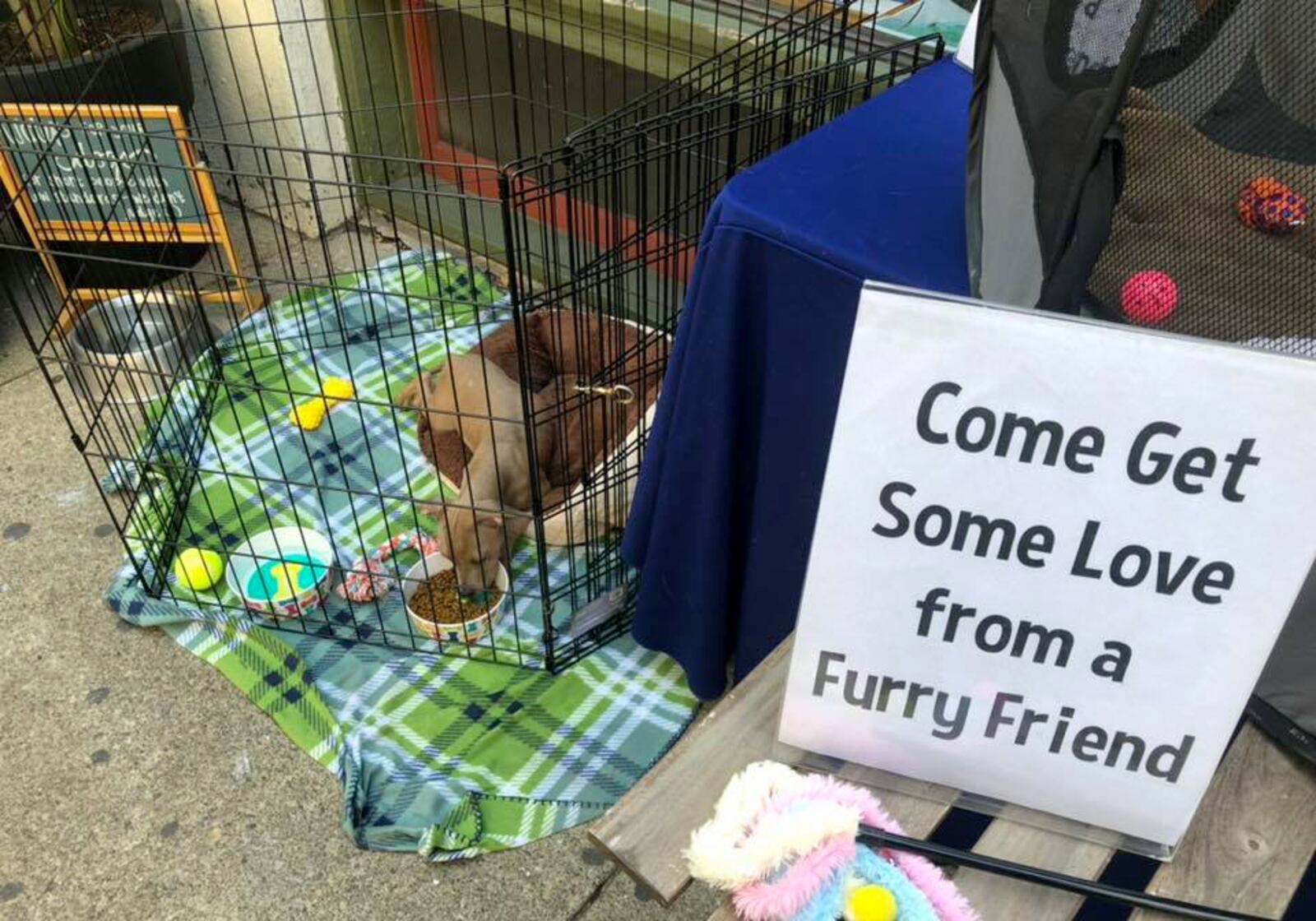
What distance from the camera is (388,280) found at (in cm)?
290

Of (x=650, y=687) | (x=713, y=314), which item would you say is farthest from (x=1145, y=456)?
(x=650, y=687)

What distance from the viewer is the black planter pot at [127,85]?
8.38 feet

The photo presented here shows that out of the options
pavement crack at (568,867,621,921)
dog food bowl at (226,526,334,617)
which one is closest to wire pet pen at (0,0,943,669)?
dog food bowl at (226,526,334,617)

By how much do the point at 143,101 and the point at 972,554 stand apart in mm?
2693

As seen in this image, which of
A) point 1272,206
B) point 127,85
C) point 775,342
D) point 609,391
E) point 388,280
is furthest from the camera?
point 388,280

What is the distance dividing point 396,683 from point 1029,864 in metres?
1.30

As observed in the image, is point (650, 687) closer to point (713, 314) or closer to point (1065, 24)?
point (713, 314)

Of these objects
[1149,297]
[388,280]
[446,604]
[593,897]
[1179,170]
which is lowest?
[593,897]

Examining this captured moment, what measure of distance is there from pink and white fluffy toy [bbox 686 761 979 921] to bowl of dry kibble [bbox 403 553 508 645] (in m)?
1.13

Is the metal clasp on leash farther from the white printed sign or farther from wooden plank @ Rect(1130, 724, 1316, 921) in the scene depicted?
wooden plank @ Rect(1130, 724, 1316, 921)

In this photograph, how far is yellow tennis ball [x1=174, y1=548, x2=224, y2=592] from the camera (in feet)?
6.71

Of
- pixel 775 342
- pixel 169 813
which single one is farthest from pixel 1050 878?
pixel 169 813

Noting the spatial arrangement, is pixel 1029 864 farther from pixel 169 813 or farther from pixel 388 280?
pixel 388 280

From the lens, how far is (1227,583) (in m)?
0.78
